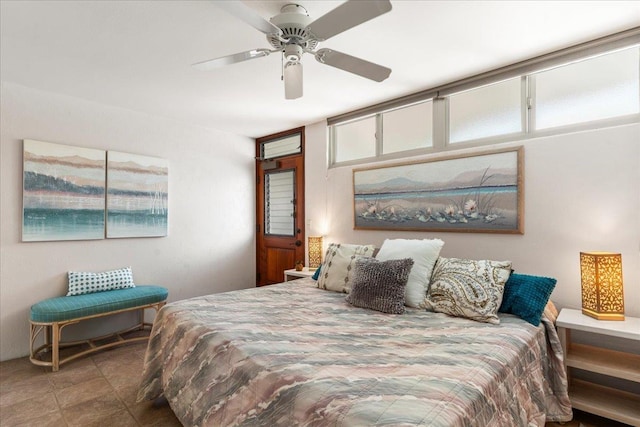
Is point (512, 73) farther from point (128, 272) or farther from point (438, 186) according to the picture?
point (128, 272)

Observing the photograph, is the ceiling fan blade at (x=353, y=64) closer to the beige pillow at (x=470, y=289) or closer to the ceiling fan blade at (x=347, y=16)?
the ceiling fan blade at (x=347, y=16)

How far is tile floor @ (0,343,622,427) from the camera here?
6.61ft

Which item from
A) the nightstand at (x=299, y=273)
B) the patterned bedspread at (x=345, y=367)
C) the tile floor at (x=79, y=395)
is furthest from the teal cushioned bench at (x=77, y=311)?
the nightstand at (x=299, y=273)

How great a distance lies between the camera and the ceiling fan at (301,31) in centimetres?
142

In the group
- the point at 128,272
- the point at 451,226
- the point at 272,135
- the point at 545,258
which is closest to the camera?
the point at 545,258

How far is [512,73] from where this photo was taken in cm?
257

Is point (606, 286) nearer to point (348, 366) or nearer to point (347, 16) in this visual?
point (348, 366)

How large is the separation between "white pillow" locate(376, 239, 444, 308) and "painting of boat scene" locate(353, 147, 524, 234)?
496 mm

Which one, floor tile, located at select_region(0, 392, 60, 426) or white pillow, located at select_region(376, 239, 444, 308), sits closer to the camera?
floor tile, located at select_region(0, 392, 60, 426)

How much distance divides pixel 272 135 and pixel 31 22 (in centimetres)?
289

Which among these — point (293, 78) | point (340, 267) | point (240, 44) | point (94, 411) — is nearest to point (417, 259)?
point (340, 267)

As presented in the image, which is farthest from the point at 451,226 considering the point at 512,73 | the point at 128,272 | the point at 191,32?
the point at 128,272

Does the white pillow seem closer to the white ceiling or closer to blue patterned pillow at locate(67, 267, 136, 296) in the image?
the white ceiling

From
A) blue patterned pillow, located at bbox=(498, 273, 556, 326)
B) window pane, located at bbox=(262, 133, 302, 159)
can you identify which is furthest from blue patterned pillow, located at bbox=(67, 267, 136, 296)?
blue patterned pillow, located at bbox=(498, 273, 556, 326)
